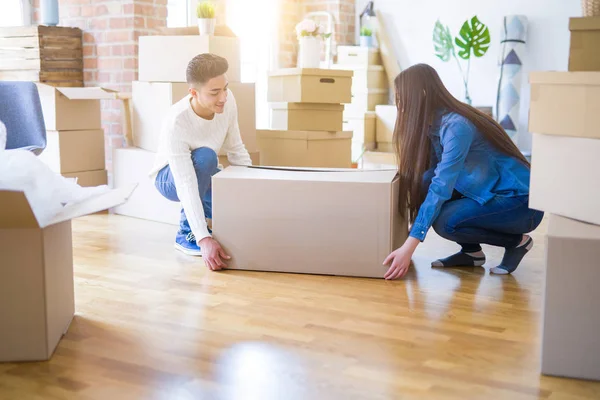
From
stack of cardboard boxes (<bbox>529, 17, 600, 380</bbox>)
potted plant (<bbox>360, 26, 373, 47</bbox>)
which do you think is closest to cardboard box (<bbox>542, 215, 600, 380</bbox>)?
stack of cardboard boxes (<bbox>529, 17, 600, 380</bbox>)

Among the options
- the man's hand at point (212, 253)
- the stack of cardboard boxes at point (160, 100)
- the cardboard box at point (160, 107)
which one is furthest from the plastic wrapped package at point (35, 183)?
the cardboard box at point (160, 107)

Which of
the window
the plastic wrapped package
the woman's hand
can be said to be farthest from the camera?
the window

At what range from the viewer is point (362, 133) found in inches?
221

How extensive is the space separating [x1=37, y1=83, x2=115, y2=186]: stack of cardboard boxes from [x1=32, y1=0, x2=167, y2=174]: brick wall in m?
0.35

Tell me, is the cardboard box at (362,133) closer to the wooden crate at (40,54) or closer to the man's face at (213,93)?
the wooden crate at (40,54)

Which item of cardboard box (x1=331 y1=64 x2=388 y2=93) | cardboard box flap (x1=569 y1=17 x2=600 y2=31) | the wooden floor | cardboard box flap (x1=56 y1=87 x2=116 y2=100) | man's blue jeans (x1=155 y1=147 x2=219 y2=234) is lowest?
the wooden floor

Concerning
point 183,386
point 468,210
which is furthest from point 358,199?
point 183,386

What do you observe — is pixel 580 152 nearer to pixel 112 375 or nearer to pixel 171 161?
pixel 112 375

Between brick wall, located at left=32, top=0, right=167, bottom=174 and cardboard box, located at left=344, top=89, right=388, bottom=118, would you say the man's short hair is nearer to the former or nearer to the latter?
brick wall, located at left=32, top=0, right=167, bottom=174

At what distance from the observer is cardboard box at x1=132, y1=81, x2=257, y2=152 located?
12.1 ft

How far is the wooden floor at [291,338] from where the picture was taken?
5.46 feet

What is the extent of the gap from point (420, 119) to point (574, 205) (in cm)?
93

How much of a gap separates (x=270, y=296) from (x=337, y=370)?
2.22 feet

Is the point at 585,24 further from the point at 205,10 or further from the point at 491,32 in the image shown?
the point at 491,32
